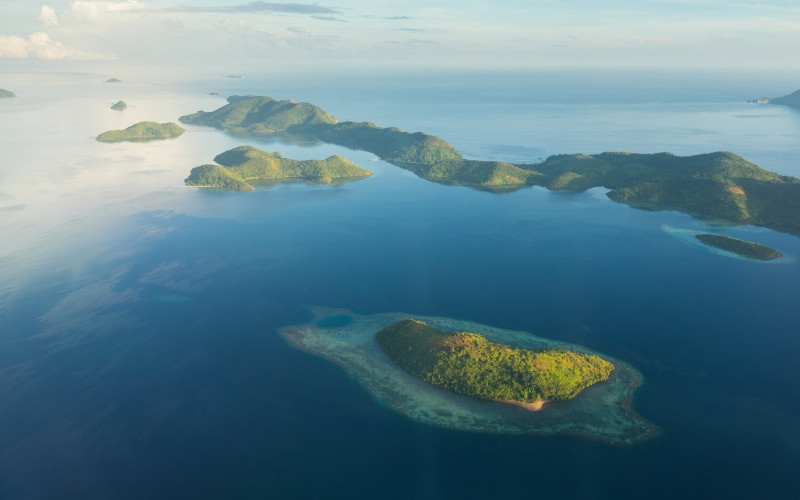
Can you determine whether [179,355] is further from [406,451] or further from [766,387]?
[766,387]

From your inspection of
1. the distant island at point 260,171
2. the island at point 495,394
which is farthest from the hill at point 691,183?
the island at point 495,394

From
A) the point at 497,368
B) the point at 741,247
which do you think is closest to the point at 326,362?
the point at 497,368

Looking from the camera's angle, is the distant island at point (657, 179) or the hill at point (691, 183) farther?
the distant island at point (657, 179)

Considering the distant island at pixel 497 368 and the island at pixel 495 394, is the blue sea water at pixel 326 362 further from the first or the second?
the distant island at pixel 497 368

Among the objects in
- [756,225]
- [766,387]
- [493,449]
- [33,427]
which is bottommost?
[33,427]

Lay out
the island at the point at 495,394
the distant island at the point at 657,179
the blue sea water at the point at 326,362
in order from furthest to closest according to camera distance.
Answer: the distant island at the point at 657,179, the island at the point at 495,394, the blue sea water at the point at 326,362

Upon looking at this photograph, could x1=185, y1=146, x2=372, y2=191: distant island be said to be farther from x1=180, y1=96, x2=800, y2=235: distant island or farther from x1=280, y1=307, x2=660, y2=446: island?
x1=280, y1=307, x2=660, y2=446: island

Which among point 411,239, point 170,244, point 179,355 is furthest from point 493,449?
point 170,244
